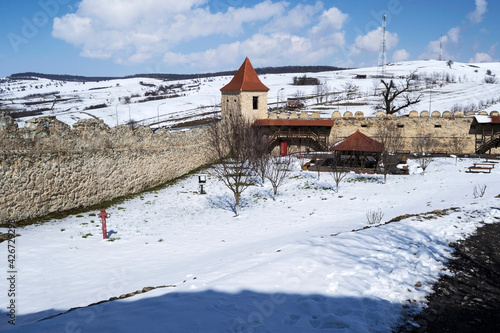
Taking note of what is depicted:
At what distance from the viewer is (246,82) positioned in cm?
3002

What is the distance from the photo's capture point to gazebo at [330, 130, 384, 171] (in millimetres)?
22094

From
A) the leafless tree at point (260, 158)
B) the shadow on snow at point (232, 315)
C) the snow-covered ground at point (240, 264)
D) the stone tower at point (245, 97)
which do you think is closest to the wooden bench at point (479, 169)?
the snow-covered ground at point (240, 264)

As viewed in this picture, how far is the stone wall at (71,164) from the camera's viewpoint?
11.5 metres

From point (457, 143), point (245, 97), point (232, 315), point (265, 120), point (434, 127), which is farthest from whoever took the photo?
point (265, 120)

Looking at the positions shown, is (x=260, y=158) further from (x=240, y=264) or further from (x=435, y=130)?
(x=435, y=130)

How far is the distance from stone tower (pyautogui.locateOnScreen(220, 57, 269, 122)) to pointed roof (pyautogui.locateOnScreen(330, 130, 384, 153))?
385 inches

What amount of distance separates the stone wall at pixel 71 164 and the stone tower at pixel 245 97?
1085 cm

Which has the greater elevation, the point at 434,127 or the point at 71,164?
the point at 434,127

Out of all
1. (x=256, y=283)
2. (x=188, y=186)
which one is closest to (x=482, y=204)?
(x=256, y=283)

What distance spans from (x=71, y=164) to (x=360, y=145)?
17.5 meters

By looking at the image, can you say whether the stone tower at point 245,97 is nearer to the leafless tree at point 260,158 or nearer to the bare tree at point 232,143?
the bare tree at point 232,143

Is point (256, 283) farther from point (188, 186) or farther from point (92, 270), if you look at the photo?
point (188, 186)

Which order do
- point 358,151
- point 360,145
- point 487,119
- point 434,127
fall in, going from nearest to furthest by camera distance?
1. point 360,145
2. point 358,151
3. point 487,119
4. point 434,127

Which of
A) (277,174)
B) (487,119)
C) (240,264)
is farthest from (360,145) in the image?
(240,264)
